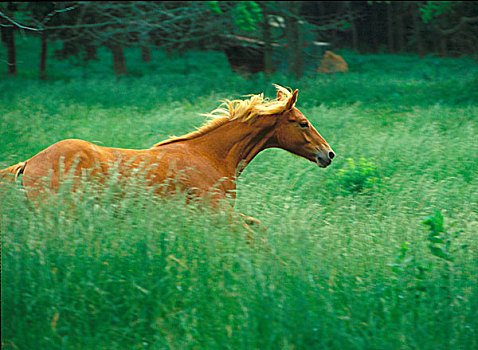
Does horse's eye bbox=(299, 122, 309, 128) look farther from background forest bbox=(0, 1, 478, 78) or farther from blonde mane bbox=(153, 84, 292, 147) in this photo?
background forest bbox=(0, 1, 478, 78)

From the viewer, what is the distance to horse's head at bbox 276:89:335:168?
5352 mm

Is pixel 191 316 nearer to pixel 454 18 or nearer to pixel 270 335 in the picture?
pixel 270 335

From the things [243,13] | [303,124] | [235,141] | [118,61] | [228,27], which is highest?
[243,13]

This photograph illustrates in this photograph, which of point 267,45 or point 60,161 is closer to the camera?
point 60,161

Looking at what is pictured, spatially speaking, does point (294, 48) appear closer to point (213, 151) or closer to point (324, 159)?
point (324, 159)

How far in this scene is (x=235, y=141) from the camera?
5305 millimetres

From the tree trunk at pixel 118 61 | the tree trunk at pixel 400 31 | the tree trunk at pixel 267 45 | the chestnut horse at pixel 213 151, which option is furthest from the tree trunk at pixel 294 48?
the tree trunk at pixel 400 31

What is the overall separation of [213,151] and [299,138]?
0.94 metres

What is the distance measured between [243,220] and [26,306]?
184cm

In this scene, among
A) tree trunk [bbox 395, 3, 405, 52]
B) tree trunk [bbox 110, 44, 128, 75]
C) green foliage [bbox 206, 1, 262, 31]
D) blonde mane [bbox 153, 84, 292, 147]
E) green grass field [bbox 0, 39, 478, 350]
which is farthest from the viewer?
tree trunk [bbox 395, 3, 405, 52]

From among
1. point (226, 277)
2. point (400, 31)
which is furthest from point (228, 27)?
point (400, 31)

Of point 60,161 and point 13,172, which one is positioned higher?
point 60,161

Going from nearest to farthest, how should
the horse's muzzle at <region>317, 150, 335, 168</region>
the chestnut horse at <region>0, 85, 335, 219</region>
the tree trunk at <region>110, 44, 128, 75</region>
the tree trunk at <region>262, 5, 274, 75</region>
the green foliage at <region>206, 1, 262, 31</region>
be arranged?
the chestnut horse at <region>0, 85, 335, 219</region>
the horse's muzzle at <region>317, 150, 335, 168</region>
the green foliage at <region>206, 1, 262, 31</region>
the tree trunk at <region>262, 5, 274, 75</region>
the tree trunk at <region>110, 44, 128, 75</region>

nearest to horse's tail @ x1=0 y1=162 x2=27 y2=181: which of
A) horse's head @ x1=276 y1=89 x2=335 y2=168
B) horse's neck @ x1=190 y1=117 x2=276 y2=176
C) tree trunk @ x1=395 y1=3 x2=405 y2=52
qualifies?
horse's neck @ x1=190 y1=117 x2=276 y2=176
